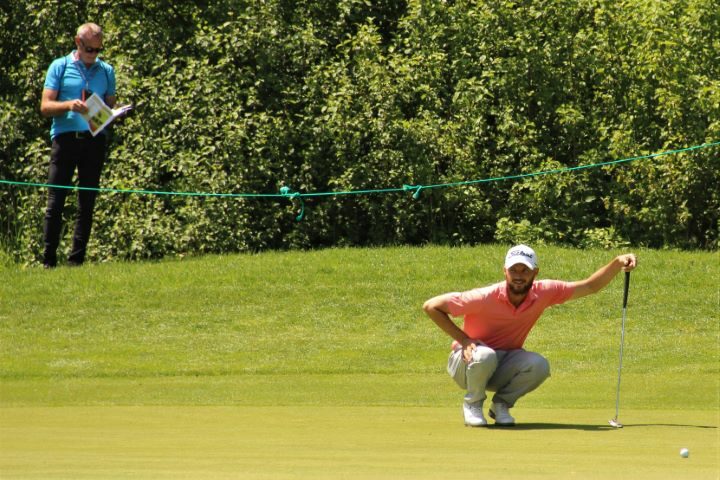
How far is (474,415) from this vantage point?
7.55m

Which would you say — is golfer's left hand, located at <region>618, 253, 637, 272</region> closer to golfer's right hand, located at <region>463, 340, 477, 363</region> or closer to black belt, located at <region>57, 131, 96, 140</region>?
golfer's right hand, located at <region>463, 340, 477, 363</region>

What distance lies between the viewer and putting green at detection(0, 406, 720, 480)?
5.60 m

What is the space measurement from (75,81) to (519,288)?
7.55 meters

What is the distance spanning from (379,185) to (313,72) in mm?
1825

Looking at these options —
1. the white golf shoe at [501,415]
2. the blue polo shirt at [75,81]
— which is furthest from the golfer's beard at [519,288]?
the blue polo shirt at [75,81]

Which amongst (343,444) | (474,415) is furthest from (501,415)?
(343,444)

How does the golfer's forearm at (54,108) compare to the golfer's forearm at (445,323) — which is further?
the golfer's forearm at (54,108)

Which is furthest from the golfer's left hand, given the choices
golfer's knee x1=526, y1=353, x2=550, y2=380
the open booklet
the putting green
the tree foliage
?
the tree foliage

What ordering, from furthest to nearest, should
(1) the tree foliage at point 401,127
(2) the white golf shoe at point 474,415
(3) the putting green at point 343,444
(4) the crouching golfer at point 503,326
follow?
(1) the tree foliage at point 401,127
(4) the crouching golfer at point 503,326
(2) the white golf shoe at point 474,415
(3) the putting green at point 343,444

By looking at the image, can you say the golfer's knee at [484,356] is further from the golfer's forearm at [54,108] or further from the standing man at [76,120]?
the golfer's forearm at [54,108]

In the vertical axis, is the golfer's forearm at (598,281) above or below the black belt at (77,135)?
above

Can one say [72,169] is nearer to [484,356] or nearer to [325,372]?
[325,372]

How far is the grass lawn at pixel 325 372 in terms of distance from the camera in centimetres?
602

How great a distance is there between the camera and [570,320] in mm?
12914
